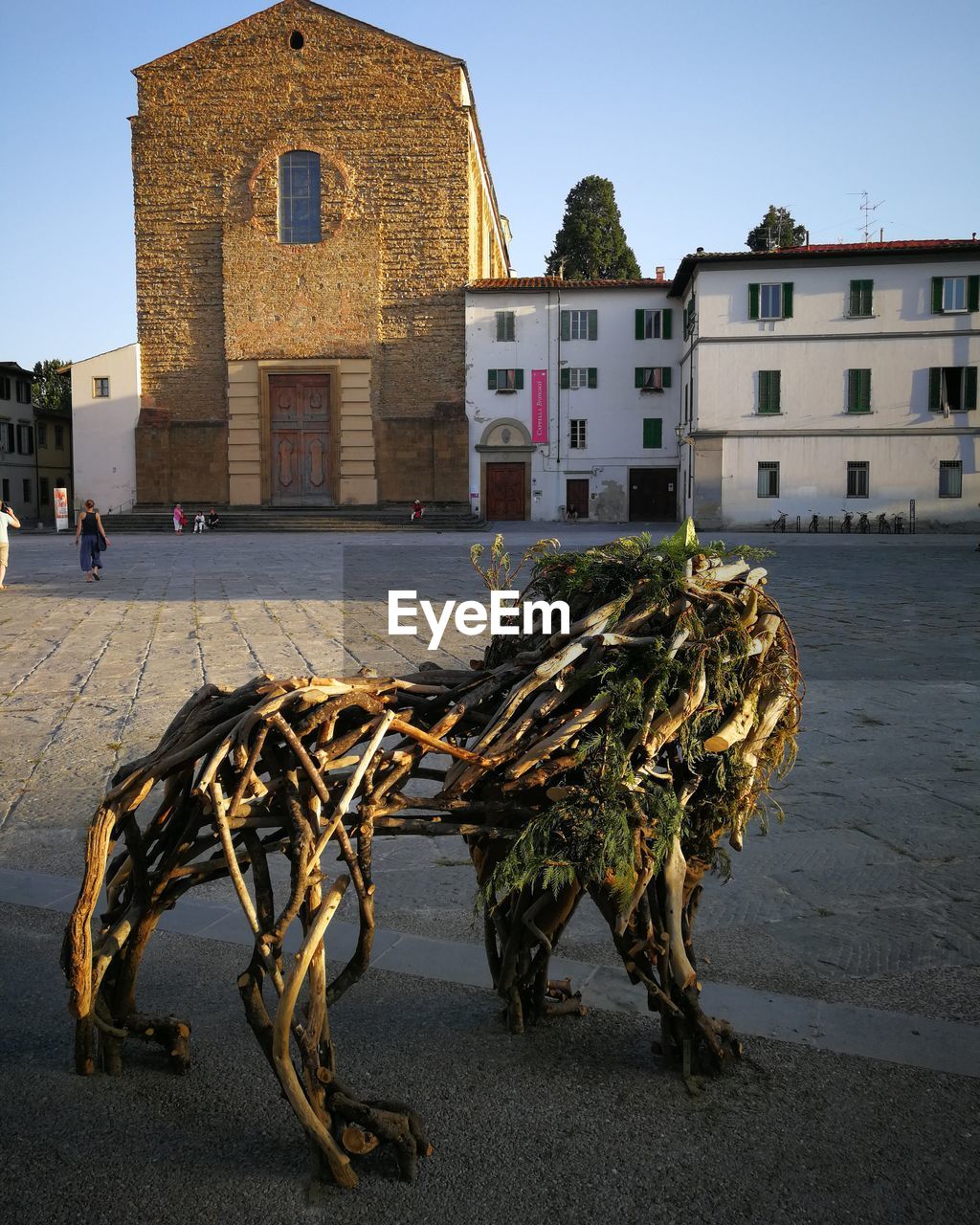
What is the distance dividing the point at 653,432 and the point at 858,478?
7.41m

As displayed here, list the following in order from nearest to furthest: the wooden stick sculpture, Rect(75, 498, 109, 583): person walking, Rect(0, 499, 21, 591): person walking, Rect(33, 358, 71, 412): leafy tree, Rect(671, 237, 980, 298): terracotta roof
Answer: the wooden stick sculpture
Rect(0, 499, 21, 591): person walking
Rect(75, 498, 109, 583): person walking
Rect(671, 237, 980, 298): terracotta roof
Rect(33, 358, 71, 412): leafy tree

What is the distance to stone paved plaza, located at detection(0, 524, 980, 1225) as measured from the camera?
228cm

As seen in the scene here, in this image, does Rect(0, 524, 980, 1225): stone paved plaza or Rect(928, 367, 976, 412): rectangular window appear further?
Rect(928, 367, 976, 412): rectangular window

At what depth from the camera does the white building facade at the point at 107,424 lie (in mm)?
39938

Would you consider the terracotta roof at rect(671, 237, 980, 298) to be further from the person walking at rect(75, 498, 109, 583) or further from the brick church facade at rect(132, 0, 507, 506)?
the person walking at rect(75, 498, 109, 583)

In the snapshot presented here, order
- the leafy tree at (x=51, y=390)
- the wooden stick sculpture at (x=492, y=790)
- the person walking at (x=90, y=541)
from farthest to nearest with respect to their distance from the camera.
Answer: the leafy tree at (x=51, y=390) < the person walking at (x=90, y=541) < the wooden stick sculpture at (x=492, y=790)

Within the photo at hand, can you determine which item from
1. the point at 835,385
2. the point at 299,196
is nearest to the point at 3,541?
the point at 299,196

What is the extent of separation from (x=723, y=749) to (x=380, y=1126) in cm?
107

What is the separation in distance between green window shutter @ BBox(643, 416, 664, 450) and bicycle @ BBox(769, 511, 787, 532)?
5554 mm

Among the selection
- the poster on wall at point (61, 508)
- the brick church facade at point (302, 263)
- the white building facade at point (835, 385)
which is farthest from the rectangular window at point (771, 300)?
the poster on wall at point (61, 508)

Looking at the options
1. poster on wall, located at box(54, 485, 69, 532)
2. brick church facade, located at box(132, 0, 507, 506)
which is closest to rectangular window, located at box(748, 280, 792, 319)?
brick church facade, located at box(132, 0, 507, 506)

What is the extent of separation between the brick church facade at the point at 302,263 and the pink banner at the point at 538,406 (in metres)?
2.48

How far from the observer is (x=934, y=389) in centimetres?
3584

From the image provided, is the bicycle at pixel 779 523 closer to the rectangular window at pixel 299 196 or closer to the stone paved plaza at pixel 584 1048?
the rectangular window at pixel 299 196
